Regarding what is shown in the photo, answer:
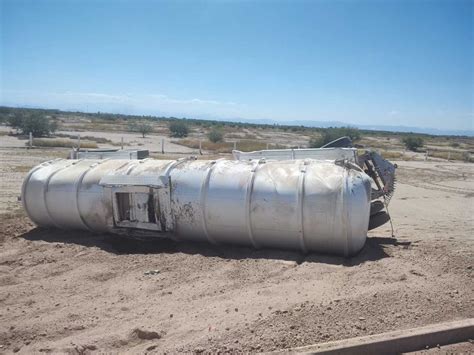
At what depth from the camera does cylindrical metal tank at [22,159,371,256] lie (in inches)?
253

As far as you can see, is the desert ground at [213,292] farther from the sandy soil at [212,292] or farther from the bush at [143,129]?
the bush at [143,129]

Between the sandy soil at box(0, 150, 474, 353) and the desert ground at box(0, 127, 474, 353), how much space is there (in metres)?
0.02

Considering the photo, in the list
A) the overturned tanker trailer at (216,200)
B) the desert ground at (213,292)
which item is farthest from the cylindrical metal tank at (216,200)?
the desert ground at (213,292)

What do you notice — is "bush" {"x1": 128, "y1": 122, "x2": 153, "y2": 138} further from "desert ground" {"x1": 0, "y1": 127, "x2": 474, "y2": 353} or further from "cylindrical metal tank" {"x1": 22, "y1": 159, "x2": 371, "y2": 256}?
"desert ground" {"x1": 0, "y1": 127, "x2": 474, "y2": 353}

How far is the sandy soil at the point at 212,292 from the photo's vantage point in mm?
4391

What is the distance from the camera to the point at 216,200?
22.9ft

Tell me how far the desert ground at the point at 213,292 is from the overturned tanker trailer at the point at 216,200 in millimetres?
320

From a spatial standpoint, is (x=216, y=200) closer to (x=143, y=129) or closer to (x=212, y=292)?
(x=212, y=292)

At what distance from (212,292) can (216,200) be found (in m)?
1.87

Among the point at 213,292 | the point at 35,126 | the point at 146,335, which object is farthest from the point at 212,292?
the point at 35,126

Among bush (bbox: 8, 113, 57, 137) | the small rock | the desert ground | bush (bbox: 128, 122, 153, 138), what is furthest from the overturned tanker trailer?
bush (bbox: 128, 122, 153, 138)

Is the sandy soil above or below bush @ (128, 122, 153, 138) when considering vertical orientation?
below

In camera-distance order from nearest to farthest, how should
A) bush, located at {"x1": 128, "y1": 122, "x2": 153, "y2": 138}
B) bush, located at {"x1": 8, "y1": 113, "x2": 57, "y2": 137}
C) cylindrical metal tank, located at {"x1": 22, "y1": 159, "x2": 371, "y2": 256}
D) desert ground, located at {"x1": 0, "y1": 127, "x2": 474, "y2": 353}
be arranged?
desert ground, located at {"x1": 0, "y1": 127, "x2": 474, "y2": 353} < cylindrical metal tank, located at {"x1": 22, "y1": 159, "x2": 371, "y2": 256} < bush, located at {"x1": 8, "y1": 113, "x2": 57, "y2": 137} < bush, located at {"x1": 128, "y1": 122, "x2": 153, "y2": 138}

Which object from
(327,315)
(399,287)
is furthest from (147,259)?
(399,287)
